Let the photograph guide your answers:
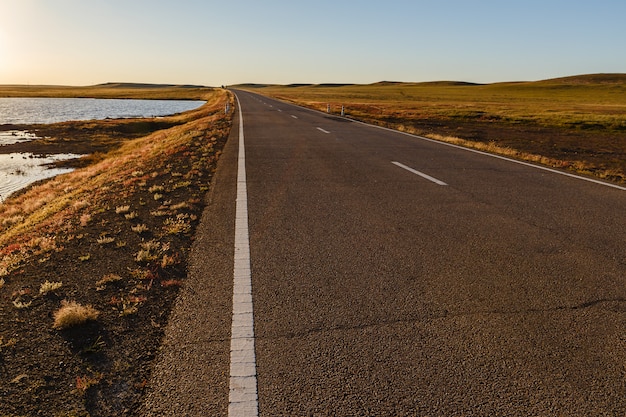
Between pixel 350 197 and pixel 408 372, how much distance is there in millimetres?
4680

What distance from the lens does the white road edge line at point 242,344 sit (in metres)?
2.42

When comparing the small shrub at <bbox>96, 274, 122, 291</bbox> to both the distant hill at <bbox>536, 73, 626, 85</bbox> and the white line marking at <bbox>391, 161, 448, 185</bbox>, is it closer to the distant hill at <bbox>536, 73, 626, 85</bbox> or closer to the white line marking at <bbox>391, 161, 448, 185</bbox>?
the white line marking at <bbox>391, 161, 448, 185</bbox>

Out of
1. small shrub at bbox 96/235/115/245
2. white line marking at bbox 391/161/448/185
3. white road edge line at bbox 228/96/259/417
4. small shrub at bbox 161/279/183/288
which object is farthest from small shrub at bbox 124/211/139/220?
white line marking at bbox 391/161/448/185

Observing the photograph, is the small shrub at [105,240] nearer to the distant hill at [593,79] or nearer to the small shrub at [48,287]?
the small shrub at [48,287]

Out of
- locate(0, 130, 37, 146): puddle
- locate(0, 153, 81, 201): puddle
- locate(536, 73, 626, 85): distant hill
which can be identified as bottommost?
locate(0, 153, 81, 201): puddle

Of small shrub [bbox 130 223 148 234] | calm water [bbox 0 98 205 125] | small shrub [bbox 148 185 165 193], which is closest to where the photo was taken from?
small shrub [bbox 130 223 148 234]

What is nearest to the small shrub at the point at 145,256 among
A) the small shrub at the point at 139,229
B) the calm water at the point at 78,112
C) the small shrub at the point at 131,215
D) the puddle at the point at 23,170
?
the small shrub at the point at 139,229

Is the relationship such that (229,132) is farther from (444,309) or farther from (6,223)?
(444,309)

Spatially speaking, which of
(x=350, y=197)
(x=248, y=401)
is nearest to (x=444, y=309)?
(x=248, y=401)

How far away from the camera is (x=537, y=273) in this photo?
4109mm

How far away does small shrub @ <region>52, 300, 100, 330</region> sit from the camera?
3.26 meters

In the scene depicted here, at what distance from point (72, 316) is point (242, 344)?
138 cm

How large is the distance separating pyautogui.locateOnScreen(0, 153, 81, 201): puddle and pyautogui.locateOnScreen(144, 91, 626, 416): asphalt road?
14.1 m

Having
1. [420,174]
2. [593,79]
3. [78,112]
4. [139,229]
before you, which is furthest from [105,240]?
[593,79]
